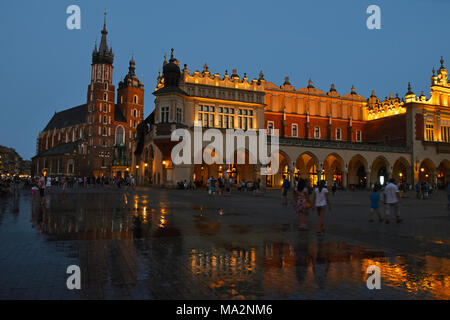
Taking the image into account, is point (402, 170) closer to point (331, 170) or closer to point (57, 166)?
point (331, 170)

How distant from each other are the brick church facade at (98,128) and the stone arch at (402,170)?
64.4 meters

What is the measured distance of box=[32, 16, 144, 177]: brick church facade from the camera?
326 feet

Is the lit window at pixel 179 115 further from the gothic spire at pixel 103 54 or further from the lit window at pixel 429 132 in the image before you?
the gothic spire at pixel 103 54

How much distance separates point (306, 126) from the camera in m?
53.1

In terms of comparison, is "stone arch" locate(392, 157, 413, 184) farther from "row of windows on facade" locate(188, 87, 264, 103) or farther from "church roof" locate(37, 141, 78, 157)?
"church roof" locate(37, 141, 78, 157)

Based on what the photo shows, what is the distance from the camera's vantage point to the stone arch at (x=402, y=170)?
170 feet

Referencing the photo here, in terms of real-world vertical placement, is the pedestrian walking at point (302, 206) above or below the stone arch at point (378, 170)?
below

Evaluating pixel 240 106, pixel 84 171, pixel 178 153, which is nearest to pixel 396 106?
pixel 240 106

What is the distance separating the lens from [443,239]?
9.49 meters

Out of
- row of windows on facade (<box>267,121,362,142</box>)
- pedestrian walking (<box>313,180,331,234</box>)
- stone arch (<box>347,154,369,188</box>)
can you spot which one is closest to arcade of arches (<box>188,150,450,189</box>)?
stone arch (<box>347,154,369,188</box>)

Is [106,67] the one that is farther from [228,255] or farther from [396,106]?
[228,255]

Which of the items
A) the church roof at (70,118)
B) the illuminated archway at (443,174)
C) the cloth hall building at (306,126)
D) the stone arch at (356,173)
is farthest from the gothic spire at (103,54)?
the illuminated archway at (443,174)

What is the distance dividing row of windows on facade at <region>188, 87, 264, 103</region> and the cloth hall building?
0.44ft

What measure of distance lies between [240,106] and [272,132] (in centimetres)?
594
